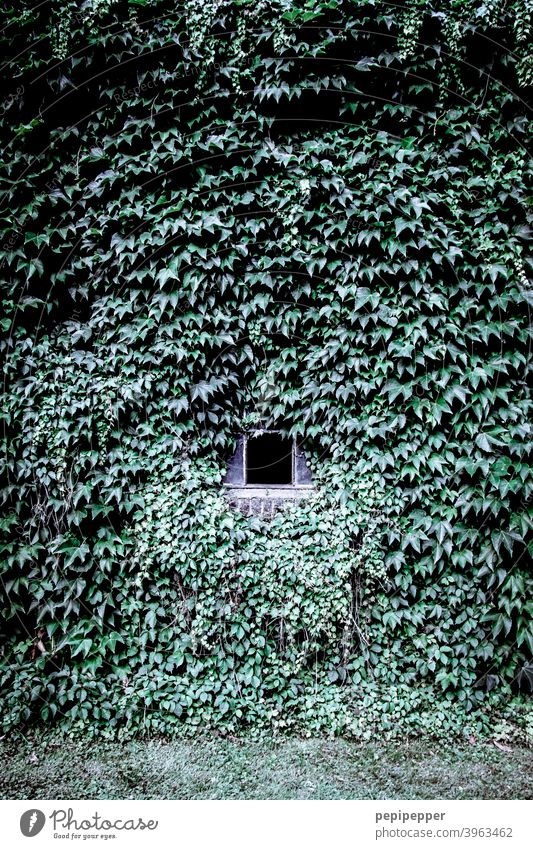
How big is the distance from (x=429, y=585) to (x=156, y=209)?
4.09m

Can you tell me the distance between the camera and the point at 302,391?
13.2 feet

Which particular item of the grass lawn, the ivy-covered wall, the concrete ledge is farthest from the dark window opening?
the grass lawn

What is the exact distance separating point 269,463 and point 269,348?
3.49 ft

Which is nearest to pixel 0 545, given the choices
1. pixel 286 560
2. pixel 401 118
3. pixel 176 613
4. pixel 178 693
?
Answer: pixel 176 613

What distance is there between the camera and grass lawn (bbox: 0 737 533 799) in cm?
316

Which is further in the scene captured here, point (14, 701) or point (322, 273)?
point (322, 273)

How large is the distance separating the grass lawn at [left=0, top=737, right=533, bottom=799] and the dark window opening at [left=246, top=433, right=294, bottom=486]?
2116 mm

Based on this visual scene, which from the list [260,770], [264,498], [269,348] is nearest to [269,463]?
[264,498]

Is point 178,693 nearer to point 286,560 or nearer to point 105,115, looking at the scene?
point 286,560

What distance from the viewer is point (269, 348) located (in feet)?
13.3

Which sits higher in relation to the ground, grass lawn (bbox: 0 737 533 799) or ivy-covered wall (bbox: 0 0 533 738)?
ivy-covered wall (bbox: 0 0 533 738)

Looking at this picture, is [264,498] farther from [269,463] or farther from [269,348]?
[269,348]

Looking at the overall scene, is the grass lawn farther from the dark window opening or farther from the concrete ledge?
the dark window opening

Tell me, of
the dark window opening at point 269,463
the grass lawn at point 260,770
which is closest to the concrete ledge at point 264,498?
the dark window opening at point 269,463
